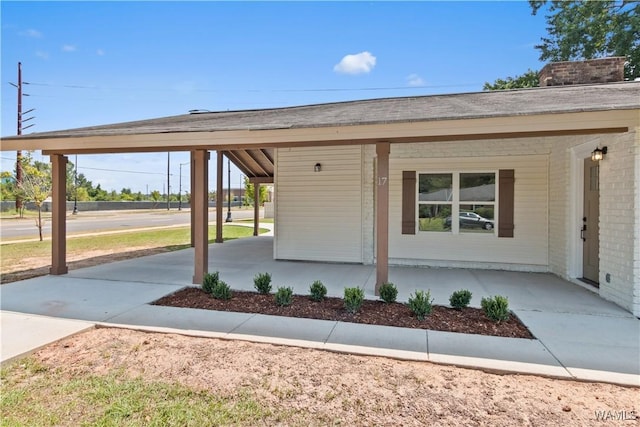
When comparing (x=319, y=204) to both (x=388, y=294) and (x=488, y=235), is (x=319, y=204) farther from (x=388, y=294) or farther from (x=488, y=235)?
(x=388, y=294)

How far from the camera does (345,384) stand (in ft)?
9.59

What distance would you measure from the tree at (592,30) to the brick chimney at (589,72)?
26.8 ft

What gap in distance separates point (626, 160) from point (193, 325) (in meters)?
6.25

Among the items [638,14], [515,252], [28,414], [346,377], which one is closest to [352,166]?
[515,252]

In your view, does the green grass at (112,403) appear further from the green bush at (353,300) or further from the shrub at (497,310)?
the shrub at (497,310)

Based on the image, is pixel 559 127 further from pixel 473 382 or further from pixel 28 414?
pixel 28 414

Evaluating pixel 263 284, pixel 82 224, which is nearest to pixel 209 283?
pixel 263 284

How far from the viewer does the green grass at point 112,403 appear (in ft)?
8.04

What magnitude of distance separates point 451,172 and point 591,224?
9.18ft

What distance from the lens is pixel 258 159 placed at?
39.3 ft

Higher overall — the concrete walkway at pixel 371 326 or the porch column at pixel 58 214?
the porch column at pixel 58 214

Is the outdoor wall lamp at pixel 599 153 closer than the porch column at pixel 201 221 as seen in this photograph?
Yes

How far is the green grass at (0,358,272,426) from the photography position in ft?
8.04

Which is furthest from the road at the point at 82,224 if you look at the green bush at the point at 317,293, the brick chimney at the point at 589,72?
the brick chimney at the point at 589,72
